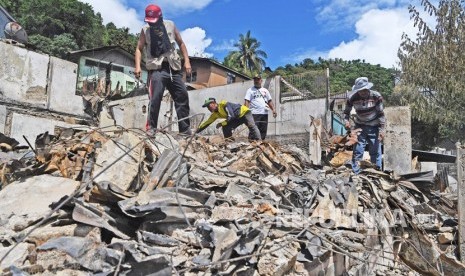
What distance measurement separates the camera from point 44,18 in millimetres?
32812

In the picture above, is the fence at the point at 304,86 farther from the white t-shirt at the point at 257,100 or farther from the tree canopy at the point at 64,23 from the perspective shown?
the tree canopy at the point at 64,23

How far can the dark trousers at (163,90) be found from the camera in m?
4.96

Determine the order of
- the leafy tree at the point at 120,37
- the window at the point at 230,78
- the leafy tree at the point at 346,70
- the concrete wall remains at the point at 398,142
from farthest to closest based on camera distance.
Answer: the leafy tree at the point at 346,70, the leafy tree at the point at 120,37, the window at the point at 230,78, the concrete wall remains at the point at 398,142

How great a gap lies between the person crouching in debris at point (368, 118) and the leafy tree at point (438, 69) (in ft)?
29.2

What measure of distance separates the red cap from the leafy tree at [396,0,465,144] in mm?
11005

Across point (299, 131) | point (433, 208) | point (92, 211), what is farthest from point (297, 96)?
point (92, 211)

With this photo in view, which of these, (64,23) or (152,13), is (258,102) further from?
(64,23)

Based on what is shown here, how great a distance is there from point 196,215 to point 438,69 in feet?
41.7

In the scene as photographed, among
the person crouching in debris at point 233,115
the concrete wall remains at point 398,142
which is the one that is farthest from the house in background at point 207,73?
the concrete wall remains at point 398,142

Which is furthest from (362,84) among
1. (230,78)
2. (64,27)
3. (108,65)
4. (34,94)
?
(64,27)

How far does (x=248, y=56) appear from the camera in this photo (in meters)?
42.2

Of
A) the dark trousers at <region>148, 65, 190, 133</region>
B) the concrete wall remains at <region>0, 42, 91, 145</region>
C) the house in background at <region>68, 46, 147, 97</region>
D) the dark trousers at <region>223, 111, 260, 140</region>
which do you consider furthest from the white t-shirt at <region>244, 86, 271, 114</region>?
the house in background at <region>68, 46, 147, 97</region>

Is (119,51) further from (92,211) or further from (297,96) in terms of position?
(92,211)

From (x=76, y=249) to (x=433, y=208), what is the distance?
12.8 feet
